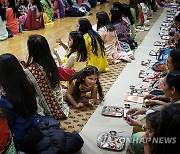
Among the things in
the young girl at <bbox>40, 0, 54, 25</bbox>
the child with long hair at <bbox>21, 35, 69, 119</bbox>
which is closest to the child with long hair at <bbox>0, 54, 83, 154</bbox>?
the child with long hair at <bbox>21, 35, 69, 119</bbox>

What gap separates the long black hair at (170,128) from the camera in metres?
1.62

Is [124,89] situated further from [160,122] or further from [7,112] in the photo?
[160,122]

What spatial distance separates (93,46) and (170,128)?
305 cm

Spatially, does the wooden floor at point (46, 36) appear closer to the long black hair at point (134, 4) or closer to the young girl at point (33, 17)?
the young girl at point (33, 17)

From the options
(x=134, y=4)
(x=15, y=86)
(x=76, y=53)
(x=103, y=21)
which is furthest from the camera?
(x=134, y=4)

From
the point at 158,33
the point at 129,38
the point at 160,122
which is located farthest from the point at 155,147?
the point at 158,33

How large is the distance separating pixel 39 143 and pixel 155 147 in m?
1.11

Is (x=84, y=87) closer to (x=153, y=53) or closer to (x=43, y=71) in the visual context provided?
(x=43, y=71)

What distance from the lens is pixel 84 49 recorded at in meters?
4.45

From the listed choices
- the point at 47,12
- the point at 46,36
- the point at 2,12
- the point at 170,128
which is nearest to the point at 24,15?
the point at 47,12

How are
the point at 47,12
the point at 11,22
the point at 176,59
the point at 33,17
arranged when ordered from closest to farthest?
the point at 176,59
the point at 11,22
the point at 33,17
the point at 47,12

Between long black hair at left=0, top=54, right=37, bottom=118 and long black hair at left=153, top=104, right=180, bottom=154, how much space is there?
1161 millimetres

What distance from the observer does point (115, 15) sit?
5602 mm

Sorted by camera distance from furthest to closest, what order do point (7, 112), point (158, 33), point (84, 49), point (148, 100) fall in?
point (158, 33) → point (84, 49) → point (148, 100) → point (7, 112)
